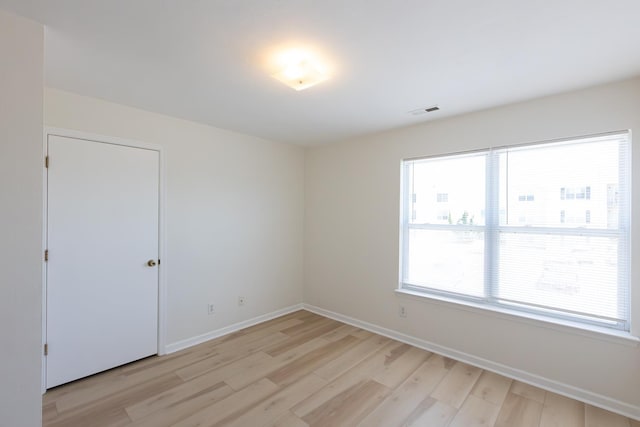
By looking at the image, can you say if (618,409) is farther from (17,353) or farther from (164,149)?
(164,149)

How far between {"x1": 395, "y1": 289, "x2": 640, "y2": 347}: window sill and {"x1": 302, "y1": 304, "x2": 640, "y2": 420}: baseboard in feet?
1.46

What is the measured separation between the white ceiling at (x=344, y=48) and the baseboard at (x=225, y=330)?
2467 mm

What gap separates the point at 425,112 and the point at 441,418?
8.63ft

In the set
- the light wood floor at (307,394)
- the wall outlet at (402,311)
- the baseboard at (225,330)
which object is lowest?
the light wood floor at (307,394)

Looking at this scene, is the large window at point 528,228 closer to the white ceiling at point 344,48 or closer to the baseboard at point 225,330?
the white ceiling at point 344,48

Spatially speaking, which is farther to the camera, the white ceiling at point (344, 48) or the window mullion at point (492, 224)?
the window mullion at point (492, 224)

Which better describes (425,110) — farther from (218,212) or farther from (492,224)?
(218,212)

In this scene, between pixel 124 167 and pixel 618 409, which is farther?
pixel 124 167

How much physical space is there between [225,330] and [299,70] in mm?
3044

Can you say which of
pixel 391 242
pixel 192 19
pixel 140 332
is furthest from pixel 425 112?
pixel 140 332

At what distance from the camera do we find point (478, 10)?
1.48 meters

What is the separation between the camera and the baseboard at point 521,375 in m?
2.21

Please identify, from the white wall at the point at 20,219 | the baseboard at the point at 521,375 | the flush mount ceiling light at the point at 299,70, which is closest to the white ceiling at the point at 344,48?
the flush mount ceiling light at the point at 299,70

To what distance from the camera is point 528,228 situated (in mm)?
2693
